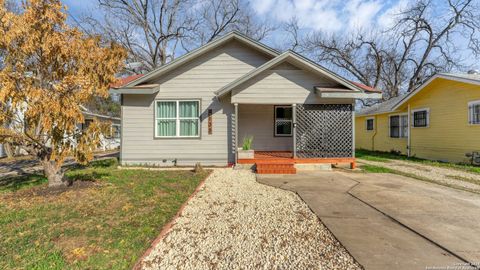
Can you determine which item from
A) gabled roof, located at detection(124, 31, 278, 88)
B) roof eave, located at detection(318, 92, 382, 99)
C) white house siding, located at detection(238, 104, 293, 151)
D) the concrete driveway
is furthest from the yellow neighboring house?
gabled roof, located at detection(124, 31, 278, 88)

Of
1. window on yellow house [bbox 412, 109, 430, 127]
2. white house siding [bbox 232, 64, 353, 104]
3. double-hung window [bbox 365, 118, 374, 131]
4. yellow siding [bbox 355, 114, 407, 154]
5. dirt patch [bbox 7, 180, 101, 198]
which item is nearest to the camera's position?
dirt patch [bbox 7, 180, 101, 198]

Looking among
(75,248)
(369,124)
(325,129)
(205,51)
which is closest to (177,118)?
(205,51)

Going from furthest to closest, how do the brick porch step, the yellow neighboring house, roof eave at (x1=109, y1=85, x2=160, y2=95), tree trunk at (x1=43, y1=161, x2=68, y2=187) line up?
1. the yellow neighboring house
2. roof eave at (x1=109, y1=85, x2=160, y2=95)
3. the brick porch step
4. tree trunk at (x1=43, y1=161, x2=68, y2=187)

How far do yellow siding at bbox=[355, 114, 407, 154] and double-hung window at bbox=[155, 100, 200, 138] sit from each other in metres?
13.2

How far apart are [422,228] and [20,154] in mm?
21629

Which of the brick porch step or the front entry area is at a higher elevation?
the front entry area

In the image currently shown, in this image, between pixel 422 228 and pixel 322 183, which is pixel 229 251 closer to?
pixel 422 228

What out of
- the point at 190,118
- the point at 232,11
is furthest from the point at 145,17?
the point at 190,118

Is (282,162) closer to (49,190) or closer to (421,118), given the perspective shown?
(49,190)

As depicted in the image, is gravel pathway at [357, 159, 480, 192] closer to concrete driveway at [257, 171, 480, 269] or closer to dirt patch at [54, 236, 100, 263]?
concrete driveway at [257, 171, 480, 269]

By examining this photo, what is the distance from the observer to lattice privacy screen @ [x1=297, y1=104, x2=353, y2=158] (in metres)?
9.42

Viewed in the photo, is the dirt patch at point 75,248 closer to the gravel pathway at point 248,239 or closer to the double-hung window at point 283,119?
the gravel pathway at point 248,239

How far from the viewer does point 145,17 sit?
80.0 feet

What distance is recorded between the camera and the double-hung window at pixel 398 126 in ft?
49.5
